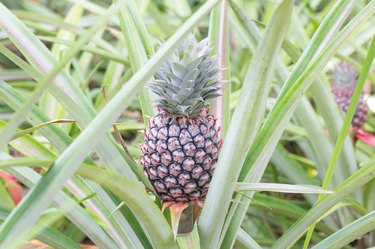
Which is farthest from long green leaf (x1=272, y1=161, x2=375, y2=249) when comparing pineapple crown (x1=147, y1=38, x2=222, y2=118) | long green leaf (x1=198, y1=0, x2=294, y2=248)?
pineapple crown (x1=147, y1=38, x2=222, y2=118)

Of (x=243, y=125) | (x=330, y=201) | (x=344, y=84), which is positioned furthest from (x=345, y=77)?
(x=243, y=125)

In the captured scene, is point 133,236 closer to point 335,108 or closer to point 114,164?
point 114,164

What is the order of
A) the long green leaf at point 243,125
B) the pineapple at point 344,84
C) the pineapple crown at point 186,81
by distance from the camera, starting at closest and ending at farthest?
the long green leaf at point 243,125 → the pineapple crown at point 186,81 → the pineapple at point 344,84

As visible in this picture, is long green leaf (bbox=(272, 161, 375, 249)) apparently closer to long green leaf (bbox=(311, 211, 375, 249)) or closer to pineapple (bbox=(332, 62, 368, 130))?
long green leaf (bbox=(311, 211, 375, 249))

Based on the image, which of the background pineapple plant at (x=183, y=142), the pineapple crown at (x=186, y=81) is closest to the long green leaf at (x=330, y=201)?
the background pineapple plant at (x=183, y=142)

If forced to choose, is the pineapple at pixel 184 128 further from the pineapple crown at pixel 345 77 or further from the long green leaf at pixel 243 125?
the pineapple crown at pixel 345 77

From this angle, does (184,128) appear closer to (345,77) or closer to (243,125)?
(243,125)

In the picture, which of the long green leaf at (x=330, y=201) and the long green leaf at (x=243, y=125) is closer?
the long green leaf at (x=243, y=125)

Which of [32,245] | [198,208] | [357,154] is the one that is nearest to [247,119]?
[198,208]
